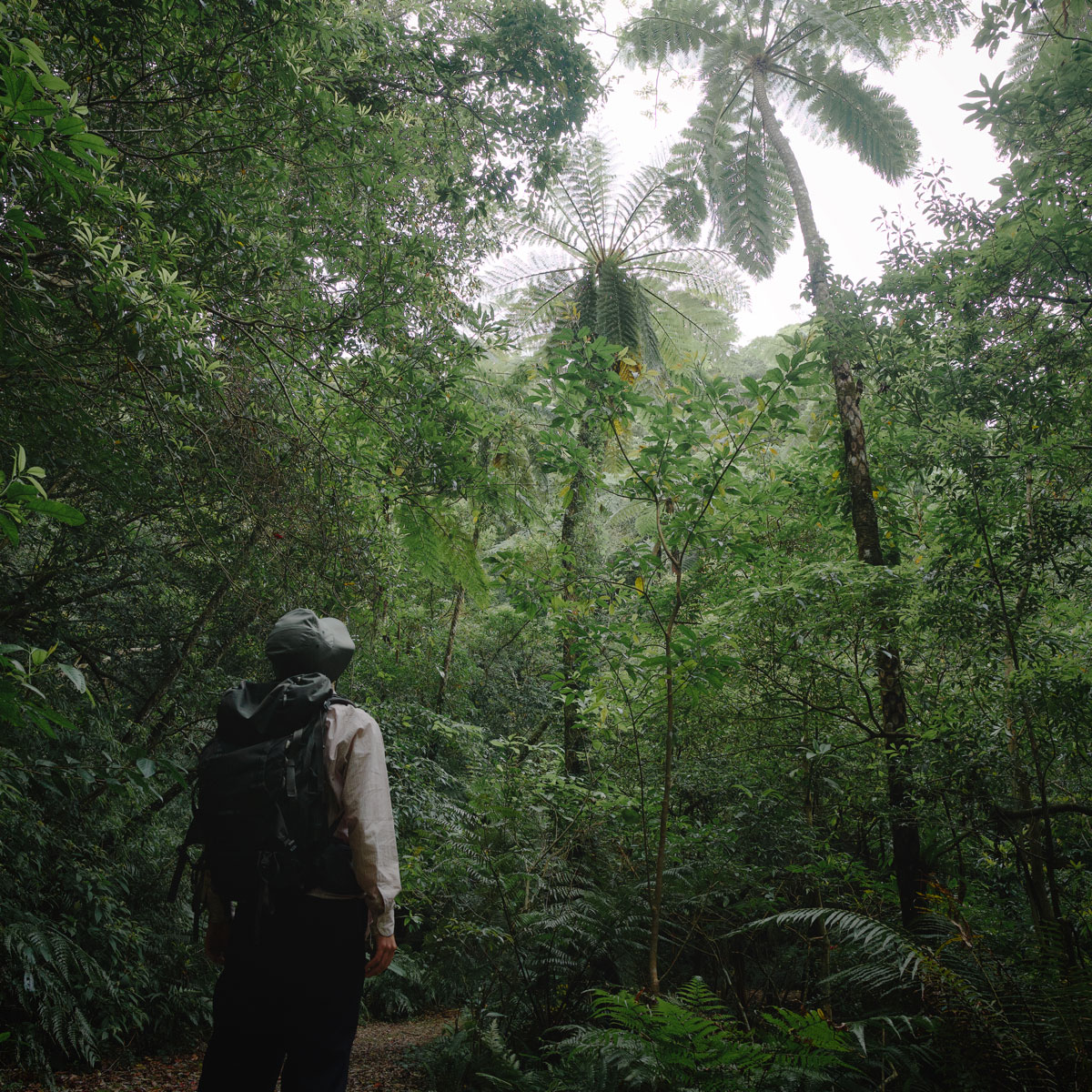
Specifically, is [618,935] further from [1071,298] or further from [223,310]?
[1071,298]

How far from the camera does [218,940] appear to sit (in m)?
2.02

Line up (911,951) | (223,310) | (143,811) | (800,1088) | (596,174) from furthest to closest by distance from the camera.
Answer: (596,174), (143,811), (223,310), (911,951), (800,1088)

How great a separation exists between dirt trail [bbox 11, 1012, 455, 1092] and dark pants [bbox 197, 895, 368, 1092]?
206 centimetres

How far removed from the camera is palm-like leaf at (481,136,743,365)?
10094mm

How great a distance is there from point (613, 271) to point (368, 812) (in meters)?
9.93

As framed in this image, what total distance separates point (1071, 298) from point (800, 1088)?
4008 mm

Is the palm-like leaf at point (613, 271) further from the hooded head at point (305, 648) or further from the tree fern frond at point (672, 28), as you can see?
the hooded head at point (305, 648)

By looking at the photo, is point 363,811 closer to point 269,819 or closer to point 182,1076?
point 269,819

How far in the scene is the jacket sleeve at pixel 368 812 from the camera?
6.06 ft

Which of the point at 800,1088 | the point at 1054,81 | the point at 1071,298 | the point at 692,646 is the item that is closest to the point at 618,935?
the point at 800,1088

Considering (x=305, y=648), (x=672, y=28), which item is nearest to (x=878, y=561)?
(x=305, y=648)

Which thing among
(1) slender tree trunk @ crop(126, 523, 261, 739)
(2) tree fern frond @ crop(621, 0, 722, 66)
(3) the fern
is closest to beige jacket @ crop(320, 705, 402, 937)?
(3) the fern

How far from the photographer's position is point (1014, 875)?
A: 421 centimetres

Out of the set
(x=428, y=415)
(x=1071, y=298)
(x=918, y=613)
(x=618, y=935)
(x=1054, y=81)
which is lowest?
(x=618, y=935)
